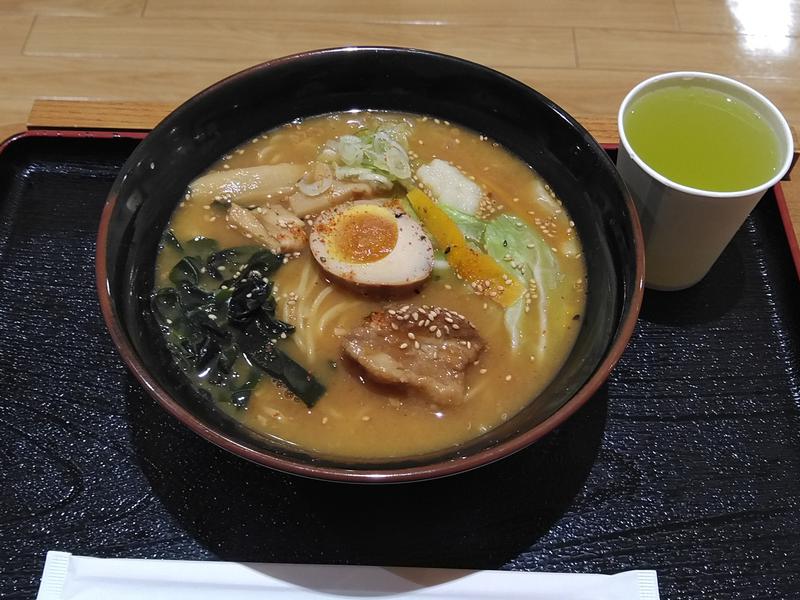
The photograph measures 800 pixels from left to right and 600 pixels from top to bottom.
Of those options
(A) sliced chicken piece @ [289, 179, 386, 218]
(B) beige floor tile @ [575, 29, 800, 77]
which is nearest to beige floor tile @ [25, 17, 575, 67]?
(B) beige floor tile @ [575, 29, 800, 77]

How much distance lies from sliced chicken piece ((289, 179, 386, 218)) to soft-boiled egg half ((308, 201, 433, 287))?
0.05 meters

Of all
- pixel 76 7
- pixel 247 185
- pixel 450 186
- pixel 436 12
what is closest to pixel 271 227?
pixel 247 185

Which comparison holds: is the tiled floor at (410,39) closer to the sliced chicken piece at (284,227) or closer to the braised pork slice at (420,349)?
the sliced chicken piece at (284,227)

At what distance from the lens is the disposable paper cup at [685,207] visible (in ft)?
5.74

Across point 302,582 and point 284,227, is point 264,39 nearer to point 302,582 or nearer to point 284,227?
point 284,227

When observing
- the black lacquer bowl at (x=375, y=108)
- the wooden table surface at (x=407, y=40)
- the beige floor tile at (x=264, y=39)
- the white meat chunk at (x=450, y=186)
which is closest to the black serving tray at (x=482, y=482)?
the black lacquer bowl at (x=375, y=108)

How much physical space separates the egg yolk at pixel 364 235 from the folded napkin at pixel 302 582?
84 cm

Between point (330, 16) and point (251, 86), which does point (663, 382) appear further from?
point (330, 16)

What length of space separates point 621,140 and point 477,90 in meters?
0.52

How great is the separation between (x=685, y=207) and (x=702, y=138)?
272 millimetres

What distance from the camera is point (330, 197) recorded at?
2.07 m

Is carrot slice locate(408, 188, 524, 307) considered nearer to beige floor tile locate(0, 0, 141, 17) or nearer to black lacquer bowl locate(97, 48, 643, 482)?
black lacquer bowl locate(97, 48, 643, 482)

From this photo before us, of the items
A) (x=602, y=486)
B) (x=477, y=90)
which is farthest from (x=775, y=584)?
(x=477, y=90)

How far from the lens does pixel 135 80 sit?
2.78 metres
